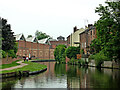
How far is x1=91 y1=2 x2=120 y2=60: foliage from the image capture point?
2814 cm

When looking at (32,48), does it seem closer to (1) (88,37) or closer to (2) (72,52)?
(2) (72,52)

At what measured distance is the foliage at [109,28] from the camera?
2814 centimetres

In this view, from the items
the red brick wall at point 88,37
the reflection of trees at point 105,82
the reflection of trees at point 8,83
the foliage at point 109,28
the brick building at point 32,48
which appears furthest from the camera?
the brick building at point 32,48

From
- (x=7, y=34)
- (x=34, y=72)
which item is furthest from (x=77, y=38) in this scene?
(x=34, y=72)

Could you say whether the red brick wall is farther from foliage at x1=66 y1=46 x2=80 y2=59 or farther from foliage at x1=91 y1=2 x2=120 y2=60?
foliage at x1=91 y1=2 x2=120 y2=60

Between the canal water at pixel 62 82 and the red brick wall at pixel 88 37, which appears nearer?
the canal water at pixel 62 82

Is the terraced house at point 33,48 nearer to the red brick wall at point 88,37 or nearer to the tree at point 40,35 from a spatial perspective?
the tree at point 40,35

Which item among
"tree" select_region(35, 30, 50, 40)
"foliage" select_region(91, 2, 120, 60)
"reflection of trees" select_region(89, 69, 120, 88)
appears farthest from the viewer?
"tree" select_region(35, 30, 50, 40)

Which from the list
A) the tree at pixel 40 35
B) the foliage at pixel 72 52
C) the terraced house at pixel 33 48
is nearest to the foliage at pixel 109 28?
the foliage at pixel 72 52

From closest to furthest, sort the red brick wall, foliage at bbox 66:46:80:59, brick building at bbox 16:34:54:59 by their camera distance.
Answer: the red brick wall, foliage at bbox 66:46:80:59, brick building at bbox 16:34:54:59

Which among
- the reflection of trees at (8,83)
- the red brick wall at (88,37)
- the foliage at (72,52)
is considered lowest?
the reflection of trees at (8,83)

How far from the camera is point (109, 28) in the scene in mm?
30125

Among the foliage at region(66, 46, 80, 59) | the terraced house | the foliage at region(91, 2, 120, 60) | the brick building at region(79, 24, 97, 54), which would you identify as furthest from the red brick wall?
the terraced house

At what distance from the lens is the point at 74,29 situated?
278ft
